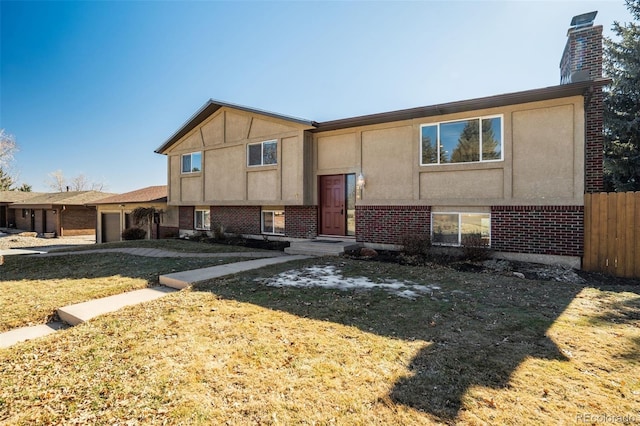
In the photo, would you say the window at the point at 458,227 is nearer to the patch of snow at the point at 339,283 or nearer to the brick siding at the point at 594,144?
the brick siding at the point at 594,144

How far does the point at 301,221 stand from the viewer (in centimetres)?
1227

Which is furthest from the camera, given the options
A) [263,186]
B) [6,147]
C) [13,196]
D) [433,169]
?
[6,147]

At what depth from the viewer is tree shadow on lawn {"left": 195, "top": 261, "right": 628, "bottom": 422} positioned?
2.78 metres

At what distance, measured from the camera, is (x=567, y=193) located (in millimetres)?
7879

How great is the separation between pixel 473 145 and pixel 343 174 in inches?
173

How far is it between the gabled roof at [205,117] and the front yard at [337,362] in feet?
26.2

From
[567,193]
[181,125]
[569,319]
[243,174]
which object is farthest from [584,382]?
[181,125]

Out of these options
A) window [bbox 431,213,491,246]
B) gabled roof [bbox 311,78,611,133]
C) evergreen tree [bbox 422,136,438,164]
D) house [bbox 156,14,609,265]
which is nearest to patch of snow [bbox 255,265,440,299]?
window [bbox 431,213,491,246]

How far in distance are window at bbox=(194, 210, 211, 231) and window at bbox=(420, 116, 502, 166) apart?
10729 mm

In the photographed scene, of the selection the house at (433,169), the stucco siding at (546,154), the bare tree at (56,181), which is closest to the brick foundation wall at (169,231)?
the house at (433,169)

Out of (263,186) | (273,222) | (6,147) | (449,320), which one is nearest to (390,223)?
(273,222)

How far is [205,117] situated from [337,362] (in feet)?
47.5

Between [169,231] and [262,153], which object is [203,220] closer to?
[169,231]

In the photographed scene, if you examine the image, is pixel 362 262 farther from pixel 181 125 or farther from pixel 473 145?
pixel 181 125
